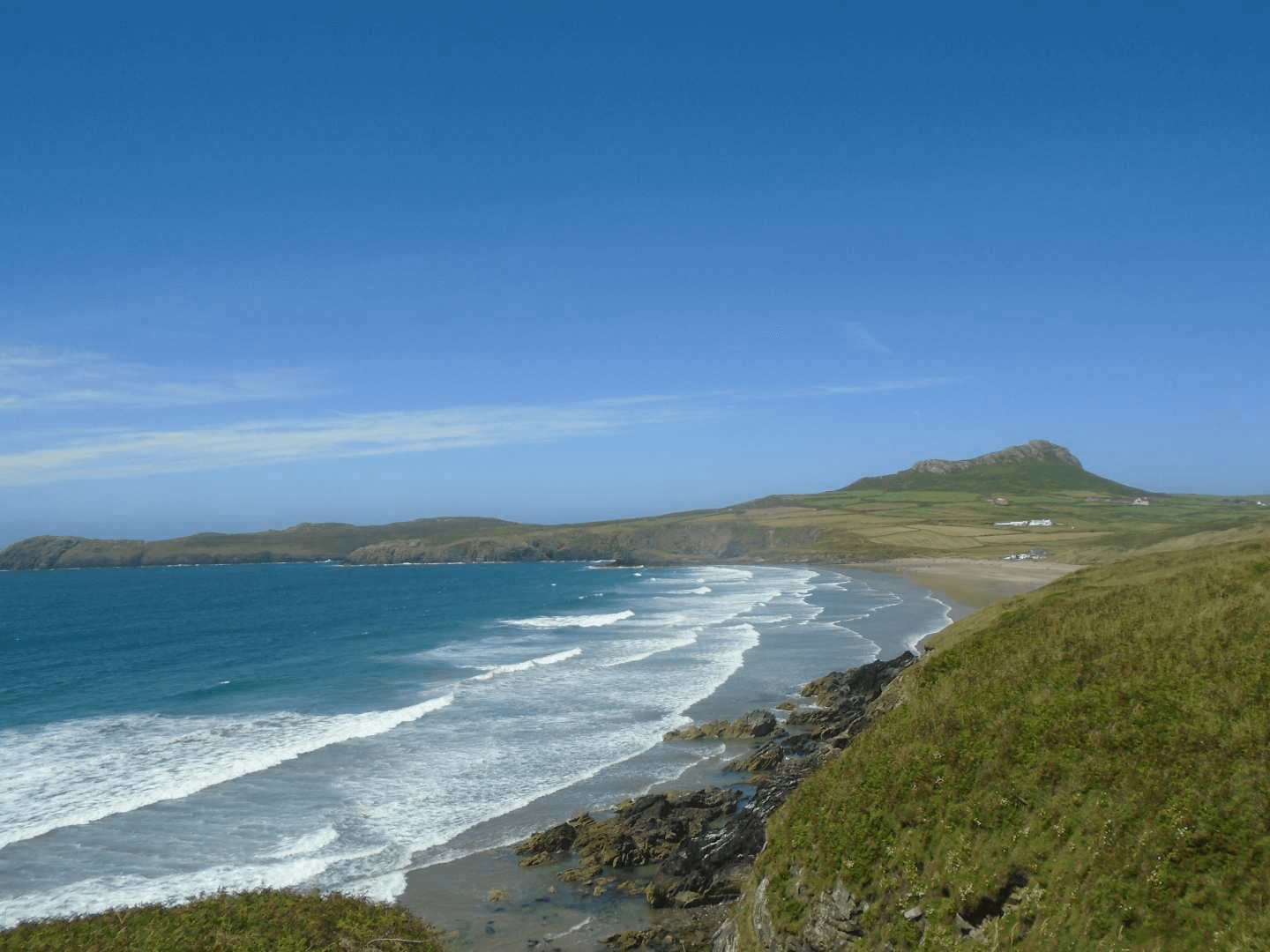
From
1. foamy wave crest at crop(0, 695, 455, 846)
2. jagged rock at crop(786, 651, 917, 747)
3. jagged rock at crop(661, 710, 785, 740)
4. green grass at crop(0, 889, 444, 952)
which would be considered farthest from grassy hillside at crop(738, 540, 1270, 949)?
foamy wave crest at crop(0, 695, 455, 846)

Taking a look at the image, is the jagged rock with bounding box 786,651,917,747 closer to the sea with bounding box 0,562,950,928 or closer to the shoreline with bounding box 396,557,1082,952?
the sea with bounding box 0,562,950,928

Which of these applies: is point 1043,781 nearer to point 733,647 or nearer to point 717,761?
point 717,761

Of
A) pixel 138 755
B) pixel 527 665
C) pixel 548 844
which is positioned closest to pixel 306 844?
pixel 548 844

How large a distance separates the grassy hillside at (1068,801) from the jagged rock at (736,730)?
57.8 ft

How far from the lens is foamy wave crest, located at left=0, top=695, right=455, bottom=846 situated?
28.7m

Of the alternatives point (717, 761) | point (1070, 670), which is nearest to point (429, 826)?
point (717, 761)

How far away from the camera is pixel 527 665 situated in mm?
55375

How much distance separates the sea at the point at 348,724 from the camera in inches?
965

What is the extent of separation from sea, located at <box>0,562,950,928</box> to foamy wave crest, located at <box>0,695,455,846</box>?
139 millimetres

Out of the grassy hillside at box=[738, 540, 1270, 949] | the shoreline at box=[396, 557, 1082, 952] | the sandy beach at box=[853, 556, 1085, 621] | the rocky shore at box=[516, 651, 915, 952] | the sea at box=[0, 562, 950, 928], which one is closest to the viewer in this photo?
the grassy hillside at box=[738, 540, 1270, 949]

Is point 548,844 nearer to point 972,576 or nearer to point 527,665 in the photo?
point 527,665

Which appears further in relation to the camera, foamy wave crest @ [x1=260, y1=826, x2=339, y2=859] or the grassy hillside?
foamy wave crest @ [x1=260, y1=826, x2=339, y2=859]

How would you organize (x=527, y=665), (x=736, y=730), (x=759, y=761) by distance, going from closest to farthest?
(x=759, y=761)
(x=736, y=730)
(x=527, y=665)

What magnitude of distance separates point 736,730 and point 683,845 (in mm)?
13350
